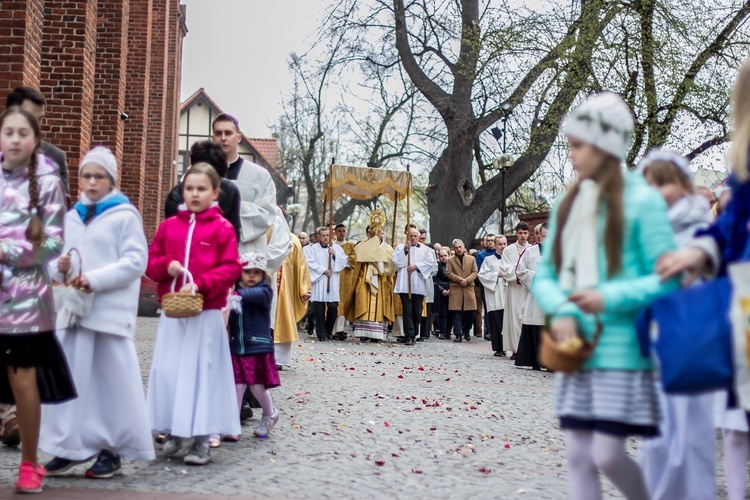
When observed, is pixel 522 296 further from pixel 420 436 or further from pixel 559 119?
pixel 420 436

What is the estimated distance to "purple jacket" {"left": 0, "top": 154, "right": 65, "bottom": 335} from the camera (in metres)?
5.14

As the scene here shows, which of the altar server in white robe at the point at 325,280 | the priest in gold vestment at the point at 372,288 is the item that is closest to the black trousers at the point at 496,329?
the priest in gold vestment at the point at 372,288

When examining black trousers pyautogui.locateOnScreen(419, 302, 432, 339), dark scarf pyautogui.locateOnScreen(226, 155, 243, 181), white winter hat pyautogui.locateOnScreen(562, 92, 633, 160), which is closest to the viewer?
white winter hat pyautogui.locateOnScreen(562, 92, 633, 160)

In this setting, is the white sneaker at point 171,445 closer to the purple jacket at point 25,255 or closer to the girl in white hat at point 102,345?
the girl in white hat at point 102,345

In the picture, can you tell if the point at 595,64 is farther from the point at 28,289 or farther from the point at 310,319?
the point at 28,289

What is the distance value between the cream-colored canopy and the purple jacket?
52.1 ft

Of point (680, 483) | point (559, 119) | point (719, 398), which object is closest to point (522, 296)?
point (559, 119)

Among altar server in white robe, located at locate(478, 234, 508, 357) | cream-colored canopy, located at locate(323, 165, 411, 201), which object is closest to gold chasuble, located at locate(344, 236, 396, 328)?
cream-colored canopy, located at locate(323, 165, 411, 201)

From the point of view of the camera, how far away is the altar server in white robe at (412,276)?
2055cm

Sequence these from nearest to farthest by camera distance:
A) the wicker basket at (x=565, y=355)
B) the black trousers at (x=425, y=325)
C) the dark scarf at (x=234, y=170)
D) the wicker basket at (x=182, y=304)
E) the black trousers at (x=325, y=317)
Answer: the wicker basket at (x=565, y=355) → the wicker basket at (x=182, y=304) → the dark scarf at (x=234, y=170) → the black trousers at (x=325, y=317) → the black trousers at (x=425, y=325)

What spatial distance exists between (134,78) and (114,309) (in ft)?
48.8

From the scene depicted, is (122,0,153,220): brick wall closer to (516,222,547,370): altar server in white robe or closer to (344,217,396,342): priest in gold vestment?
(344,217,396,342): priest in gold vestment

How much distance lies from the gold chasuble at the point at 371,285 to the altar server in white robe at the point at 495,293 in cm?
198

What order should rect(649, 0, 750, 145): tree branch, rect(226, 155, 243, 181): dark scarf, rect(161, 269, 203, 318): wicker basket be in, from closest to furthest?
rect(161, 269, 203, 318): wicker basket → rect(226, 155, 243, 181): dark scarf → rect(649, 0, 750, 145): tree branch
